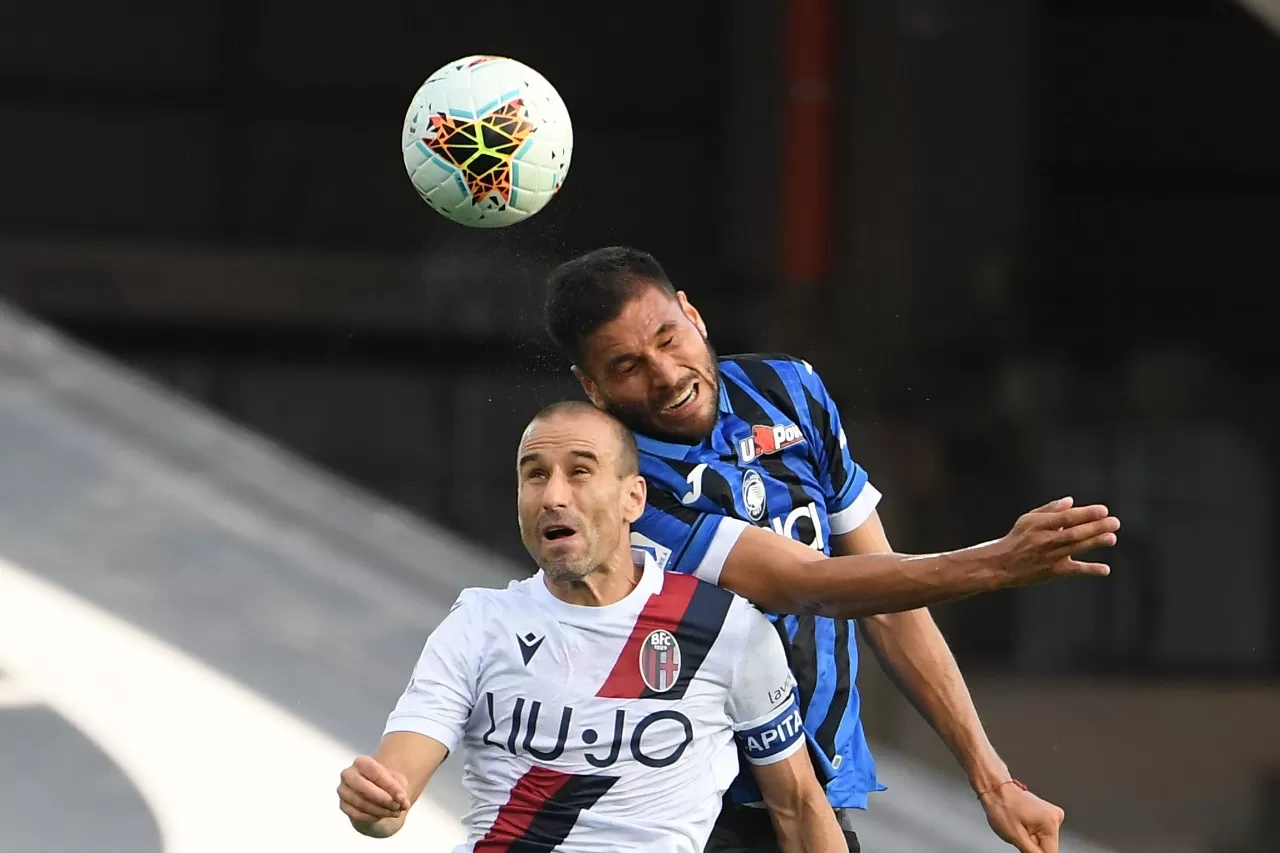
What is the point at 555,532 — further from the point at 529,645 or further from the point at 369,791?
the point at 369,791

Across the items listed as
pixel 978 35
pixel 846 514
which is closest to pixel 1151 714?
pixel 978 35

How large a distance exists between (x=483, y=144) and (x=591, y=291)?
1.70ft

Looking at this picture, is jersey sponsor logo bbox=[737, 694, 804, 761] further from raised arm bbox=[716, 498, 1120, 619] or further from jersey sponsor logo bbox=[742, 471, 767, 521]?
jersey sponsor logo bbox=[742, 471, 767, 521]

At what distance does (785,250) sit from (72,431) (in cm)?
581

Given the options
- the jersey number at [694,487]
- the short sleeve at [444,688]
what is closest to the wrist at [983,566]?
the jersey number at [694,487]

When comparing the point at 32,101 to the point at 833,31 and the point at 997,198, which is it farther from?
the point at 997,198

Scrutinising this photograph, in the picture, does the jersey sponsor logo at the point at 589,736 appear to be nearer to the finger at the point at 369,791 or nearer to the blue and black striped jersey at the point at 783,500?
the blue and black striped jersey at the point at 783,500

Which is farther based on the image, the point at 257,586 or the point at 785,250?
the point at 785,250

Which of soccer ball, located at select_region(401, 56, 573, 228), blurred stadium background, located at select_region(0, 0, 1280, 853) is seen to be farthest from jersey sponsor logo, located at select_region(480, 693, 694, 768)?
blurred stadium background, located at select_region(0, 0, 1280, 853)

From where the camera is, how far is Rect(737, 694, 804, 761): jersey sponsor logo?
3123 mm

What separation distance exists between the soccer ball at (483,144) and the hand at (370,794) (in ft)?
4.12

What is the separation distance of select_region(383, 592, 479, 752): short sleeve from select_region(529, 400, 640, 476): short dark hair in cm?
36

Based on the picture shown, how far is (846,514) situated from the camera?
345cm

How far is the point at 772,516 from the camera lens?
3.29 metres
